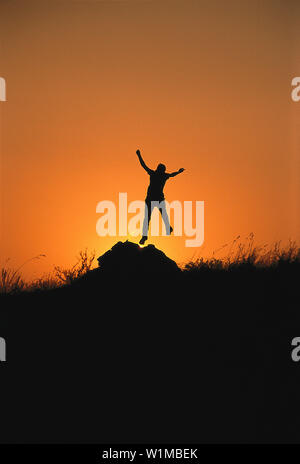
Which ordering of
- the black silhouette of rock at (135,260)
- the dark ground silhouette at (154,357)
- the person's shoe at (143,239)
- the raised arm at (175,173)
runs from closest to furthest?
the dark ground silhouette at (154,357) < the black silhouette of rock at (135,260) < the person's shoe at (143,239) < the raised arm at (175,173)

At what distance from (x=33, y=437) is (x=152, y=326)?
1.69 meters

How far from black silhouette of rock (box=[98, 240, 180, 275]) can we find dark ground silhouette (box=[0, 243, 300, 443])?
0.02 metres

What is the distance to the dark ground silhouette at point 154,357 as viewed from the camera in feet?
14.5

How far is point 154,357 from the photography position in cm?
501

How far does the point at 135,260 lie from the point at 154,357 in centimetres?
152

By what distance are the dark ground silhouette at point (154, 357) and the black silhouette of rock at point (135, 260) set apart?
2 cm

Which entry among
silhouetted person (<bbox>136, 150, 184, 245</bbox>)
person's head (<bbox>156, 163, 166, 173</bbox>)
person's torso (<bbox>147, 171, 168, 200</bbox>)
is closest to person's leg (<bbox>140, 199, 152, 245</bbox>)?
silhouetted person (<bbox>136, 150, 184, 245</bbox>)

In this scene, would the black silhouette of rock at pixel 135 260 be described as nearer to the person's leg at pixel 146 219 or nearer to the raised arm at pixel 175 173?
the person's leg at pixel 146 219

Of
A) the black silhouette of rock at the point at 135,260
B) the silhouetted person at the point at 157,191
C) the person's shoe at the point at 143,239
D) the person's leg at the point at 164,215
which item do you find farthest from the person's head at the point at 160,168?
the black silhouette of rock at the point at 135,260

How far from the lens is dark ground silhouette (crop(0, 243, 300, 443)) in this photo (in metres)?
4.41

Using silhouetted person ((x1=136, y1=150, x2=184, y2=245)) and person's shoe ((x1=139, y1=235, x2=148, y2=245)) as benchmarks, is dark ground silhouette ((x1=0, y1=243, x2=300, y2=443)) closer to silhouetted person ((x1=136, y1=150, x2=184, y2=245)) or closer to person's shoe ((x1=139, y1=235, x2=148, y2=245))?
person's shoe ((x1=139, y1=235, x2=148, y2=245))

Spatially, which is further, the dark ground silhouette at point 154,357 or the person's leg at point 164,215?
the person's leg at point 164,215

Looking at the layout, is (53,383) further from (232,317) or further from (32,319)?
(232,317)

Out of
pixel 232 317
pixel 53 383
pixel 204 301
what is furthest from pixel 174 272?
pixel 53 383
